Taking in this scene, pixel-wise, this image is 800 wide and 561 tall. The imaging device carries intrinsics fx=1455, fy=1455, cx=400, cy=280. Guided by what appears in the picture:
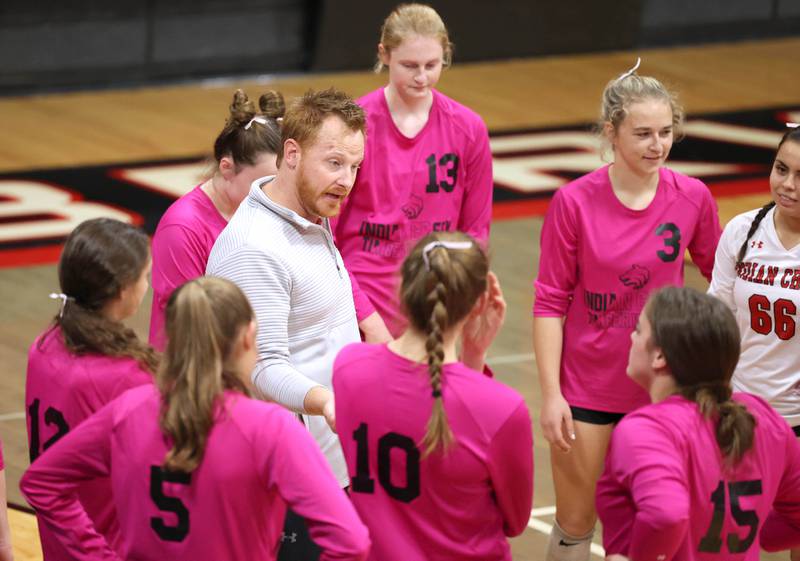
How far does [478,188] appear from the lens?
5270 mm

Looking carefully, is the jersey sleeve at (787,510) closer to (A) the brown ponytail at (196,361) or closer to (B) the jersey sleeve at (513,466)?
(B) the jersey sleeve at (513,466)

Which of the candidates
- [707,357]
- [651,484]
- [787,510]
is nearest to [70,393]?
[651,484]

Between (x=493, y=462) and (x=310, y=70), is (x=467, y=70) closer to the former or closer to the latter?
(x=310, y=70)

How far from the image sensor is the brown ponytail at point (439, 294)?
9.64 ft

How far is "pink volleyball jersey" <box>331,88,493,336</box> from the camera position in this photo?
203 inches

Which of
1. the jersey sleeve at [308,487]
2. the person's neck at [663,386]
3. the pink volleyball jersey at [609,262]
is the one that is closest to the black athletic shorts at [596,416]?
the pink volleyball jersey at [609,262]

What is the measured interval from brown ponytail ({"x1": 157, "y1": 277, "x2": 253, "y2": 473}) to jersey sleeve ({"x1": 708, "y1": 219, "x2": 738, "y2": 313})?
5.93 feet

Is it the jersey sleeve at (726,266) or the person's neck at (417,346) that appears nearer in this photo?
the person's neck at (417,346)

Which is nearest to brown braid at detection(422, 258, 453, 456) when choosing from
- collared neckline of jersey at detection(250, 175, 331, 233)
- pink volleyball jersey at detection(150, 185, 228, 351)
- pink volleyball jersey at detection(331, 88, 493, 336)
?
collared neckline of jersey at detection(250, 175, 331, 233)

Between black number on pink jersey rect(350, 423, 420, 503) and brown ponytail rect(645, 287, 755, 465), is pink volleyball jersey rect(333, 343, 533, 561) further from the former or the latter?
brown ponytail rect(645, 287, 755, 465)

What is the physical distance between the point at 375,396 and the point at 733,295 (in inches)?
62.8

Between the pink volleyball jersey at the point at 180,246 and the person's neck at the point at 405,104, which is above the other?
the person's neck at the point at 405,104

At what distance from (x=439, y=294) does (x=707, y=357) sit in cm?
57

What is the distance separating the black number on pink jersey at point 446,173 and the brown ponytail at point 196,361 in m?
2.34
